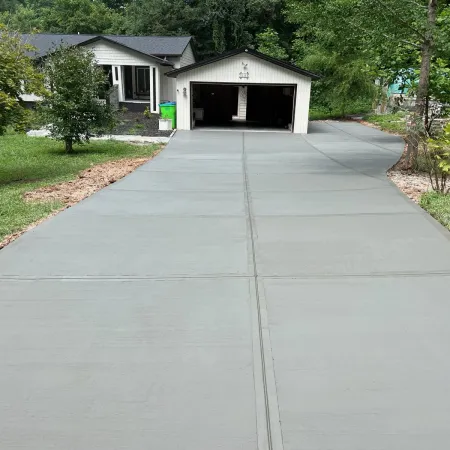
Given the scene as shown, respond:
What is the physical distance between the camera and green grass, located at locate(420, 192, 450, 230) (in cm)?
558

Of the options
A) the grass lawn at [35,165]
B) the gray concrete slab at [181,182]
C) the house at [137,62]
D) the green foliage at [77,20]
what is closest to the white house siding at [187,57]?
the house at [137,62]

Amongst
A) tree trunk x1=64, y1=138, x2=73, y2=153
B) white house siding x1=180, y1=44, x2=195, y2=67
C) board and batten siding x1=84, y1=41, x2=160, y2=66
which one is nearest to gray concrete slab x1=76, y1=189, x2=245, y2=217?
tree trunk x1=64, y1=138, x2=73, y2=153

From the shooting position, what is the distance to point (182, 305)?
350 centimetres

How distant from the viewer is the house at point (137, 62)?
71.2 feet

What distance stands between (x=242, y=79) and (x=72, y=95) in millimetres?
8175

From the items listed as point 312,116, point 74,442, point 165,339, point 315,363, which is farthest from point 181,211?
point 312,116

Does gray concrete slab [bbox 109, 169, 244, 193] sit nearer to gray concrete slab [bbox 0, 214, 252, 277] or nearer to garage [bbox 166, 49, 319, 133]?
gray concrete slab [bbox 0, 214, 252, 277]

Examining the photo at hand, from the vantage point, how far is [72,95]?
1208 centimetres

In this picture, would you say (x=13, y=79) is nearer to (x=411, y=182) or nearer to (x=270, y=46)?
(x=411, y=182)

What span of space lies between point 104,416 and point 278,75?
17.6 meters

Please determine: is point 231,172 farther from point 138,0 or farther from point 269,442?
point 138,0

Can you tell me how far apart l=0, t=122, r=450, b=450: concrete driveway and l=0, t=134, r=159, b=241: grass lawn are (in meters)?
0.72

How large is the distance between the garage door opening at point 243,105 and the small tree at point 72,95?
8.57 meters

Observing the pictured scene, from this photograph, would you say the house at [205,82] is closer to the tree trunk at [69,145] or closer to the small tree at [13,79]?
the tree trunk at [69,145]
